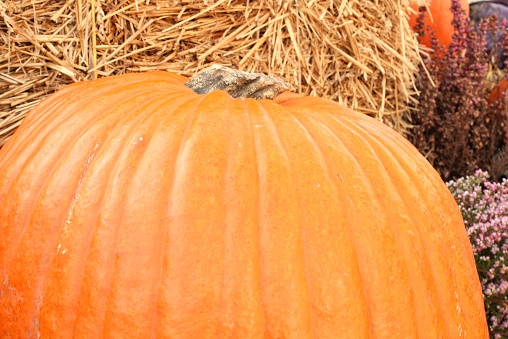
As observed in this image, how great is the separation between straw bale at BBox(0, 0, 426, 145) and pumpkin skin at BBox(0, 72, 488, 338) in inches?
36.1

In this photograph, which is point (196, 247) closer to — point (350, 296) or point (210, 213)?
point (210, 213)

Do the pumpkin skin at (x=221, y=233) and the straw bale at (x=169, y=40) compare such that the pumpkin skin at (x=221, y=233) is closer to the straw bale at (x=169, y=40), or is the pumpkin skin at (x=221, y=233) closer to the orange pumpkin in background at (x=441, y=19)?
the straw bale at (x=169, y=40)

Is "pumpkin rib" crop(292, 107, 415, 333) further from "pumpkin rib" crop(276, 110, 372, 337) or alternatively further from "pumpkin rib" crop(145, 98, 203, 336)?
"pumpkin rib" crop(145, 98, 203, 336)

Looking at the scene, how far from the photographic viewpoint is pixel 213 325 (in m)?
1.10

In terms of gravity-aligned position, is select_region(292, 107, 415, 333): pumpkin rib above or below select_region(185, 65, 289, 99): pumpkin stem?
below

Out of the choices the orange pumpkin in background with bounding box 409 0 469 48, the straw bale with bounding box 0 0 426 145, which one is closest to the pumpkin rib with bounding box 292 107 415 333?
the straw bale with bounding box 0 0 426 145

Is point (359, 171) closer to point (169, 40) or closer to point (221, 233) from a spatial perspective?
point (221, 233)

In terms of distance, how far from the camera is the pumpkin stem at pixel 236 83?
5.04ft

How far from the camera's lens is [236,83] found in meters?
1.55

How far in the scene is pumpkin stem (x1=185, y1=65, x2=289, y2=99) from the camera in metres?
1.54

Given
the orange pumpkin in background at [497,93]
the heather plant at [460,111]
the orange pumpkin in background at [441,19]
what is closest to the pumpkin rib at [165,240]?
the heather plant at [460,111]

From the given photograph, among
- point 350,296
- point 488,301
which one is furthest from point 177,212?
point 488,301

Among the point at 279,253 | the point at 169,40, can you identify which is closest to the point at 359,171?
the point at 279,253

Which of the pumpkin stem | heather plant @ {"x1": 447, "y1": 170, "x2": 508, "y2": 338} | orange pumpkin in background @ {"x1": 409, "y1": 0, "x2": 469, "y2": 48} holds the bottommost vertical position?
heather plant @ {"x1": 447, "y1": 170, "x2": 508, "y2": 338}
